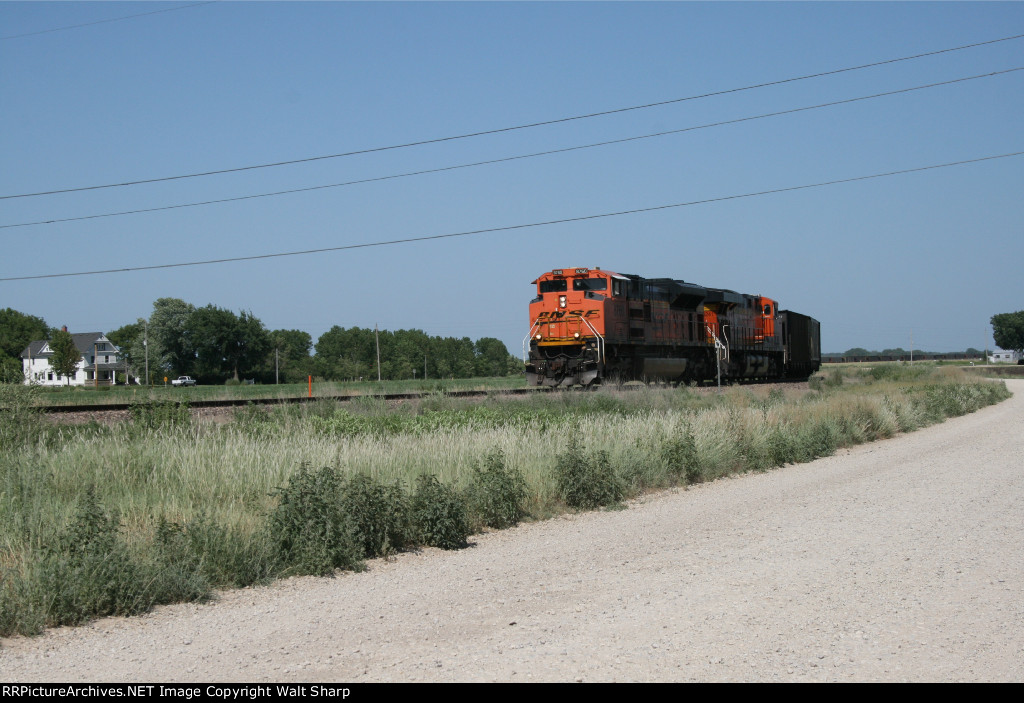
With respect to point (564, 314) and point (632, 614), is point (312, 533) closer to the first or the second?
point (632, 614)

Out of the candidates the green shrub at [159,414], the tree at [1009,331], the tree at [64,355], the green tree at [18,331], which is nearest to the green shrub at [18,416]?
the green shrub at [159,414]

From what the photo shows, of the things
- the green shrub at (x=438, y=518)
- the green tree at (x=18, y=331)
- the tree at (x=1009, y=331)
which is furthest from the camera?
the tree at (x=1009, y=331)

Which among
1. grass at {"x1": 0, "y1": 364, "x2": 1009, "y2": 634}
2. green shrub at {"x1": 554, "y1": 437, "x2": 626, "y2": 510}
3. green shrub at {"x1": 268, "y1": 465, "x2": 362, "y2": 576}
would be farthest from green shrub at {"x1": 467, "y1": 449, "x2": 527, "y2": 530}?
green shrub at {"x1": 268, "y1": 465, "x2": 362, "y2": 576}

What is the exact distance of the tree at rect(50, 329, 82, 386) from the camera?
9262cm

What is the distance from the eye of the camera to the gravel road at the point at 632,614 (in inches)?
185

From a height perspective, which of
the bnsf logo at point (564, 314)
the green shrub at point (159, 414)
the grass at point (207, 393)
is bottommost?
the green shrub at point (159, 414)

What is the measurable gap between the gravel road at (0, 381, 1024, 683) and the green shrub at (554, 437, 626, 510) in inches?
38.9

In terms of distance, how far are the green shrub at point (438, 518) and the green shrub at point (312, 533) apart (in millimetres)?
863

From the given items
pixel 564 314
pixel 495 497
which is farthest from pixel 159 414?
pixel 564 314

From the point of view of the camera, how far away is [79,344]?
12850 cm

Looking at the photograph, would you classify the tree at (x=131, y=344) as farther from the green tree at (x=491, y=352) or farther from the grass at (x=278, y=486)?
the grass at (x=278, y=486)
